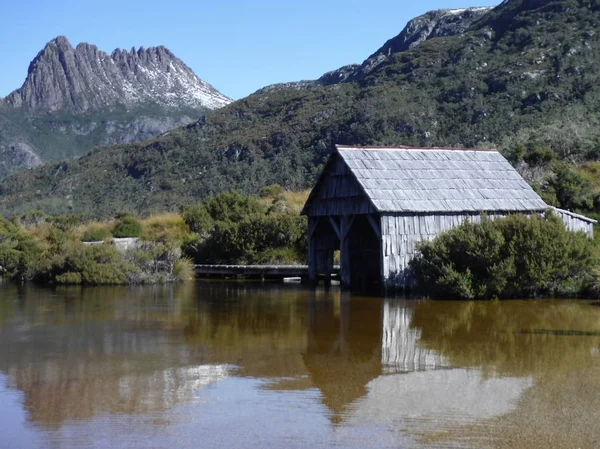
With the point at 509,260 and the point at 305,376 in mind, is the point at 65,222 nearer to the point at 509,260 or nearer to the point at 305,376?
the point at 509,260

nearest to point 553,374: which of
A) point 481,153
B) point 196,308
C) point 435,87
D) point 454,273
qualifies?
point 454,273

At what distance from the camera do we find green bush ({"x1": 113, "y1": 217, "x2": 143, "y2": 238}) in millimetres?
34281

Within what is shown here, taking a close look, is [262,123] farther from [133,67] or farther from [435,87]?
[133,67]

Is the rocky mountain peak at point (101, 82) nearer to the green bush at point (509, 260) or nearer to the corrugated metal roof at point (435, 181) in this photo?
the corrugated metal roof at point (435, 181)

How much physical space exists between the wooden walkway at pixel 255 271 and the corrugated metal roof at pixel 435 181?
4.97 m

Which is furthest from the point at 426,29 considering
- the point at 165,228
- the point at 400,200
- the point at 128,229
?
the point at 400,200

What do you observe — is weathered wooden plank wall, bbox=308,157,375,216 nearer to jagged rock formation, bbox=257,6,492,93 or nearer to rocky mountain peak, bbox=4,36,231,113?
jagged rock formation, bbox=257,6,492,93

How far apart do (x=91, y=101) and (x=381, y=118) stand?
86670 millimetres

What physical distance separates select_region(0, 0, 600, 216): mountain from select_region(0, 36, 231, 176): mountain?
37470mm

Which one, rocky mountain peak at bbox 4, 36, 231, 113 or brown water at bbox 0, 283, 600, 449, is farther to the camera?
rocky mountain peak at bbox 4, 36, 231, 113

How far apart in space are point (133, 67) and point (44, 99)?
22059mm

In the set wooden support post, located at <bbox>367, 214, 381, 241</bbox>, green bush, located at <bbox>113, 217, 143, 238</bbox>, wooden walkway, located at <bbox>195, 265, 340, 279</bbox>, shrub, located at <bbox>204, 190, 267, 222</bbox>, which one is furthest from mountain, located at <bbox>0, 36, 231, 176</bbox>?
wooden support post, located at <bbox>367, 214, 381, 241</bbox>

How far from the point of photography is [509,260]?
19.9m

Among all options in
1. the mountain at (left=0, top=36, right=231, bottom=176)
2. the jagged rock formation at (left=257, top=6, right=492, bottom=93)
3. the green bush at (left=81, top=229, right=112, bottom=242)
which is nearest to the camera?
the green bush at (left=81, top=229, right=112, bottom=242)
